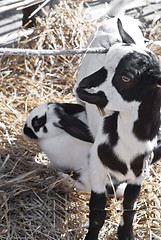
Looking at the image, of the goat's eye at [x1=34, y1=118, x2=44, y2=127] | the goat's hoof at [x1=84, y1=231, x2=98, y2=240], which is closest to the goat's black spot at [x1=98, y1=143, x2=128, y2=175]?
the goat's hoof at [x1=84, y1=231, x2=98, y2=240]

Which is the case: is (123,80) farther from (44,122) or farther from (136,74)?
(44,122)

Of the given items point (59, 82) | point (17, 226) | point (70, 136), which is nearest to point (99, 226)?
point (17, 226)

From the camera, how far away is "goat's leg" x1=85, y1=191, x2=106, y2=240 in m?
1.78

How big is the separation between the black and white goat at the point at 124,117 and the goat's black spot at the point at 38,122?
510 millimetres

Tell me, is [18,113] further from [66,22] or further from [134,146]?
[134,146]

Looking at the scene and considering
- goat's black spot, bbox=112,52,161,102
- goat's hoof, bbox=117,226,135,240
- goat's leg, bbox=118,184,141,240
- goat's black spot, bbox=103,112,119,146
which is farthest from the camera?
goat's hoof, bbox=117,226,135,240

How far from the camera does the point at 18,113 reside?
2594 mm

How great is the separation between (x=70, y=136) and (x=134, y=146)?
2.05ft

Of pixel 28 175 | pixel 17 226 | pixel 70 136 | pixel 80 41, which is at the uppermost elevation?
pixel 80 41

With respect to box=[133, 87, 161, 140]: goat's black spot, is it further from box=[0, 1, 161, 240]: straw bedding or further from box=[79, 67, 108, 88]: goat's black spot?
box=[0, 1, 161, 240]: straw bedding

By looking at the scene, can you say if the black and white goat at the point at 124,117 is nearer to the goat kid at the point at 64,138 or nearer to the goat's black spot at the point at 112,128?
the goat's black spot at the point at 112,128

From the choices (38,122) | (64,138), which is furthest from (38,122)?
(64,138)

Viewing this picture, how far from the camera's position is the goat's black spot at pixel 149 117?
4.83ft

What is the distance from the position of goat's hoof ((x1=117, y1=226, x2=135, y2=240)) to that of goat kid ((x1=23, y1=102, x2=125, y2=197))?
9.9 inches
